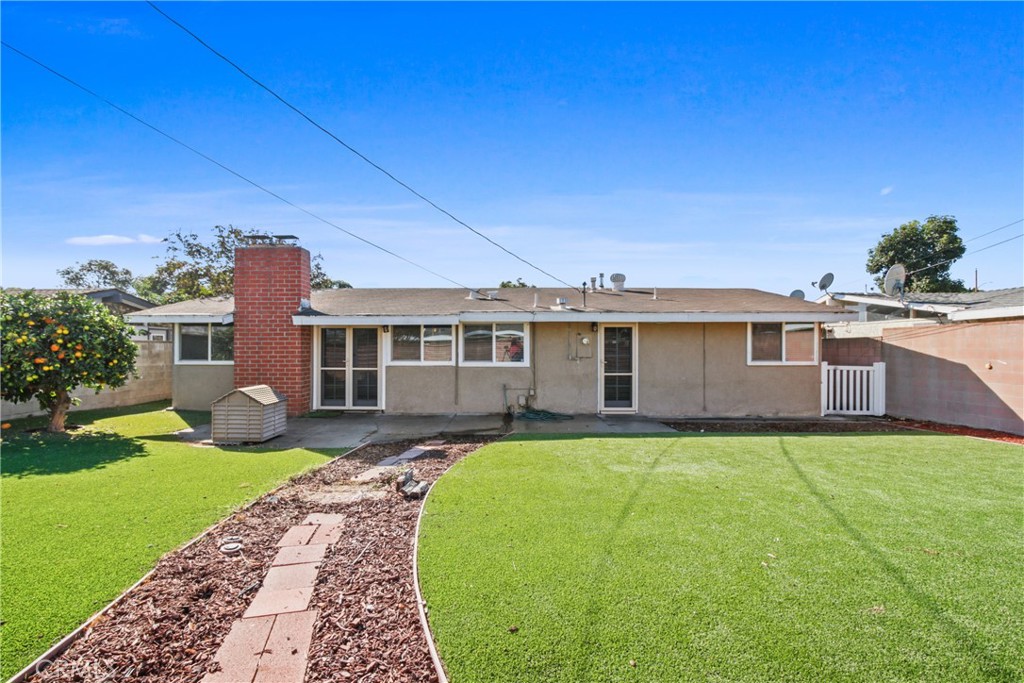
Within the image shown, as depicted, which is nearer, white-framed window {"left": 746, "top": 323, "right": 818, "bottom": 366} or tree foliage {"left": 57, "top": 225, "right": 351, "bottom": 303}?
white-framed window {"left": 746, "top": 323, "right": 818, "bottom": 366}

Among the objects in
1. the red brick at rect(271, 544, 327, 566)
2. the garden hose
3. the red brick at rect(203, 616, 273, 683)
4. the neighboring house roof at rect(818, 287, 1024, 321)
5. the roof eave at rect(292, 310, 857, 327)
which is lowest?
the red brick at rect(271, 544, 327, 566)

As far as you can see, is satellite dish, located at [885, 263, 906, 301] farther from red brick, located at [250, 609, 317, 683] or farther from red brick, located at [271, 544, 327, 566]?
red brick, located at [250, 609, 317, 683]

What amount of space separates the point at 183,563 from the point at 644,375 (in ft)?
31.0

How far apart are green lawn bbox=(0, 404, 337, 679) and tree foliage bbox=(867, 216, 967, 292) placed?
30862 mm

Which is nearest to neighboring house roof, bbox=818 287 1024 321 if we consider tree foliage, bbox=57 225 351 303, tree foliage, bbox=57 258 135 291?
tree foliage, bbox=57 225 351 303

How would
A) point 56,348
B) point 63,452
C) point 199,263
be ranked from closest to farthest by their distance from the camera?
point 63,452, point 56,348, point 199,263

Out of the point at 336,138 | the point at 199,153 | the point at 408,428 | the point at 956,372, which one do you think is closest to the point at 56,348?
the point at 199,153

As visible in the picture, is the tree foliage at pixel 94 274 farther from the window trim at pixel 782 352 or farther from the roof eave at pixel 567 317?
the window trim at pixel 782 352

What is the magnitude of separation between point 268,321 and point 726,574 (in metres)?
10.3

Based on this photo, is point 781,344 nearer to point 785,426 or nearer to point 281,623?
point 785,426

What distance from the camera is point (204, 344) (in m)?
11.4

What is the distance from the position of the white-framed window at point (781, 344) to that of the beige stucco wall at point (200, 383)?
40.2 feet

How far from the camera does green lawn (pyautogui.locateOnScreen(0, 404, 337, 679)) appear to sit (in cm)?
281

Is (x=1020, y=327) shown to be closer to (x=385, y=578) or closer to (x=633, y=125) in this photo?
(x=633, y=125)
